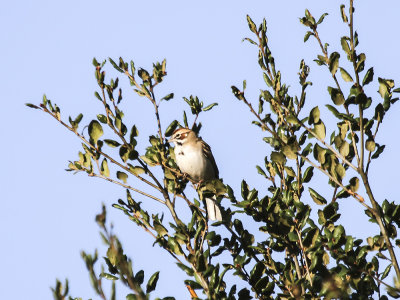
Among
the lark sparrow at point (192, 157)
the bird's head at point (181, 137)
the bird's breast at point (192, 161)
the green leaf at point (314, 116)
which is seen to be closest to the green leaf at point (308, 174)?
the green leaf at point (314, 116)

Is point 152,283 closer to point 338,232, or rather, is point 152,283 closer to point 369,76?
point 338,232

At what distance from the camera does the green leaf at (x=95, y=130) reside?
5.57 metres

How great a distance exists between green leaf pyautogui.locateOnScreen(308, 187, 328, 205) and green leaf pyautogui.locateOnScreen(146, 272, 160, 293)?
1.39m

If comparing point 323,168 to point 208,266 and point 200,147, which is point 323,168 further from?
point 200,147

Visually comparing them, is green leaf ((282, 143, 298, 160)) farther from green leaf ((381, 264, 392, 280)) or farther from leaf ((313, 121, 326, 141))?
green leaf ((381, 264, 392, 280))

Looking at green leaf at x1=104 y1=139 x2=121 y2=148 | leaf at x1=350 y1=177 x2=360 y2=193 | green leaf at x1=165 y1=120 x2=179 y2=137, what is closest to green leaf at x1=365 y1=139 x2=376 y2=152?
leaf at x1=350 y1=177 x2=360 y2=193

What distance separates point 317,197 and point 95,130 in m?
1.87

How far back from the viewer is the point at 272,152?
5441 mm

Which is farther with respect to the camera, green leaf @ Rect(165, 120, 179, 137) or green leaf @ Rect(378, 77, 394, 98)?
green leaf @ Rect(165, 120, 179, 137)

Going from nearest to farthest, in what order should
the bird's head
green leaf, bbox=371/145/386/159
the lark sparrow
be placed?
green leaf, bbox=371/145/386/159, the bird's head, the lark sparrow

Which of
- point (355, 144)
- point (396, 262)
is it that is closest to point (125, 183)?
point (355, 144)

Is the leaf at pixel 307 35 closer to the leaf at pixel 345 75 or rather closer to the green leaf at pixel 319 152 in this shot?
the leaf at pixel 345 75

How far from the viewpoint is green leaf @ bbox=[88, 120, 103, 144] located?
557 centimetres

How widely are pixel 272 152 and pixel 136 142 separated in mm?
1117
